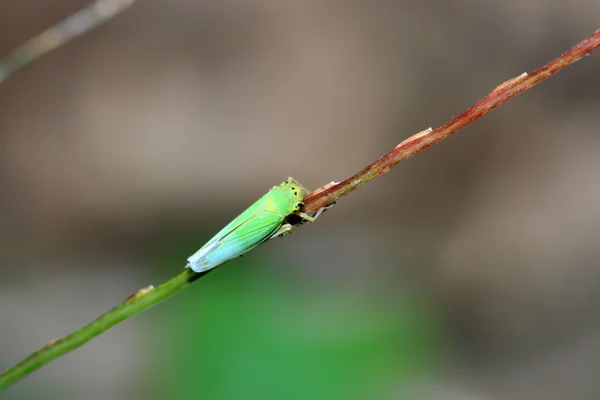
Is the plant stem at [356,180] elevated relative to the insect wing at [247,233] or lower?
lower

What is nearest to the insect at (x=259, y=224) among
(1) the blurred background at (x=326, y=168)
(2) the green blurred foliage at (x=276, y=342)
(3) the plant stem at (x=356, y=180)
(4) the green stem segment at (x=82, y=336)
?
(3) the plant stem at (x=356, y=180)

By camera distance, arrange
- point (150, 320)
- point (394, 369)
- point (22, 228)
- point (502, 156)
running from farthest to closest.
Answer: point (502, 156)
point (22, 228)
point (150, 320)
point (394, 369)

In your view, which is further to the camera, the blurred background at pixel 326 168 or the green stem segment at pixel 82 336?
the blurred background at pixel 326 168

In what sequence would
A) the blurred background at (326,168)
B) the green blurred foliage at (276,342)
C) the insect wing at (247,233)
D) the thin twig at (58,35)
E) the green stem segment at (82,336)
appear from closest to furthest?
the green stem segment at (82,336)
the thin twig at (58,35)
the insect wing at (247,233)
the green blurred foliage at (276,342)
the blurred background at (326,168)

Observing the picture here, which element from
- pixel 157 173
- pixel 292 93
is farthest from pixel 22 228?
pixel 292 93

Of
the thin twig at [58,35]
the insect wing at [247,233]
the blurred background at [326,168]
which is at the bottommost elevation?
the insect wing at [247,233]

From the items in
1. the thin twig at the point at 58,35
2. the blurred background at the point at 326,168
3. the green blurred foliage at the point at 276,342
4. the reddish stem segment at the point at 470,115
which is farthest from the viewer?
the blurred background at the point at 326,168

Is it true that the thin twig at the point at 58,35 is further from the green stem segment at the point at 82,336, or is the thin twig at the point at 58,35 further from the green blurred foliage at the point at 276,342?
the green blurred foliage at the point at 276,342

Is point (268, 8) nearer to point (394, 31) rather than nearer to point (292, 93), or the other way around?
point (292, 93)
